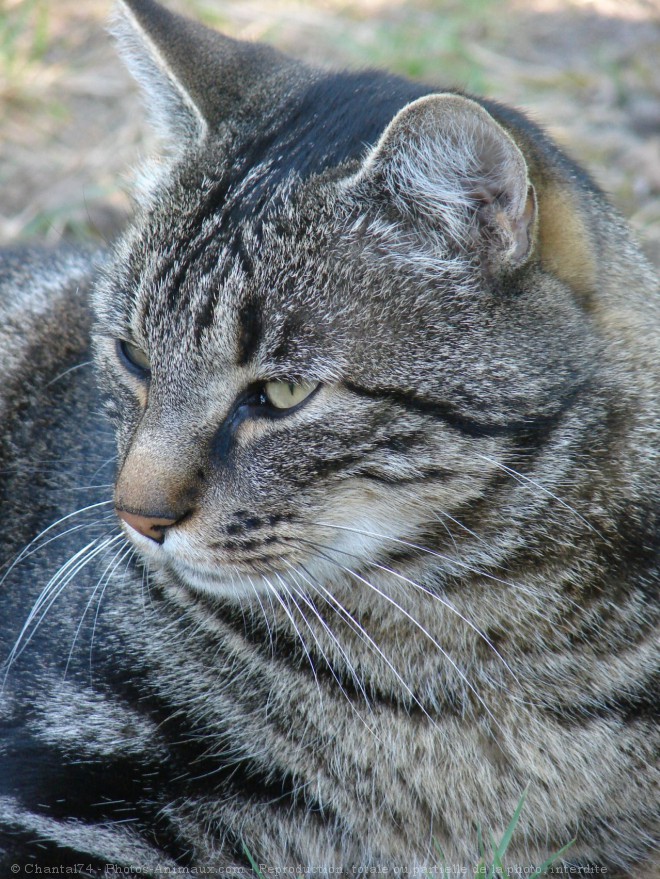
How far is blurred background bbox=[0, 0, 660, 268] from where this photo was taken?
5.23 metres

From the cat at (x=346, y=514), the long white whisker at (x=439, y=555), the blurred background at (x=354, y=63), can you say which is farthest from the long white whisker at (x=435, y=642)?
the blurred background at (x=354, y=63)

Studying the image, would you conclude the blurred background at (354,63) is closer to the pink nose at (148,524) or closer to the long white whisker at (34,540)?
the long white whisker at (34,540)

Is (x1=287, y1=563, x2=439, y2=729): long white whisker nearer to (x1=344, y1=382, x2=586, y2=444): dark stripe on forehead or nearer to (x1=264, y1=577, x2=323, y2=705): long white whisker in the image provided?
(x1=264, y1=577, x2=323, y2=705): long white whisker

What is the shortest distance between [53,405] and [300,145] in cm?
126

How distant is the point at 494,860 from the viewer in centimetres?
239

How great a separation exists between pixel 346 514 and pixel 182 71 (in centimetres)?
121

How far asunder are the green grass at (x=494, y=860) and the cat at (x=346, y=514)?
0.08 ft

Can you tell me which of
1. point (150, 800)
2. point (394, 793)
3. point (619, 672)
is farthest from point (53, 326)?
point (619, 672)

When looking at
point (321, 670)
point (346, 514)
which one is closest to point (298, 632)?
point (321, 670)

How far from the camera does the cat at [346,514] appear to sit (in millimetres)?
2166

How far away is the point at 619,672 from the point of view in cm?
238

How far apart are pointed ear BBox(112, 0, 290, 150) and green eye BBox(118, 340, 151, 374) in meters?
0.55

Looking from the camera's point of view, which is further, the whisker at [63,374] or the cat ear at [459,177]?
the whisker at [63,374]

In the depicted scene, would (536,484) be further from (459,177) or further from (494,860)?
(494,860)
